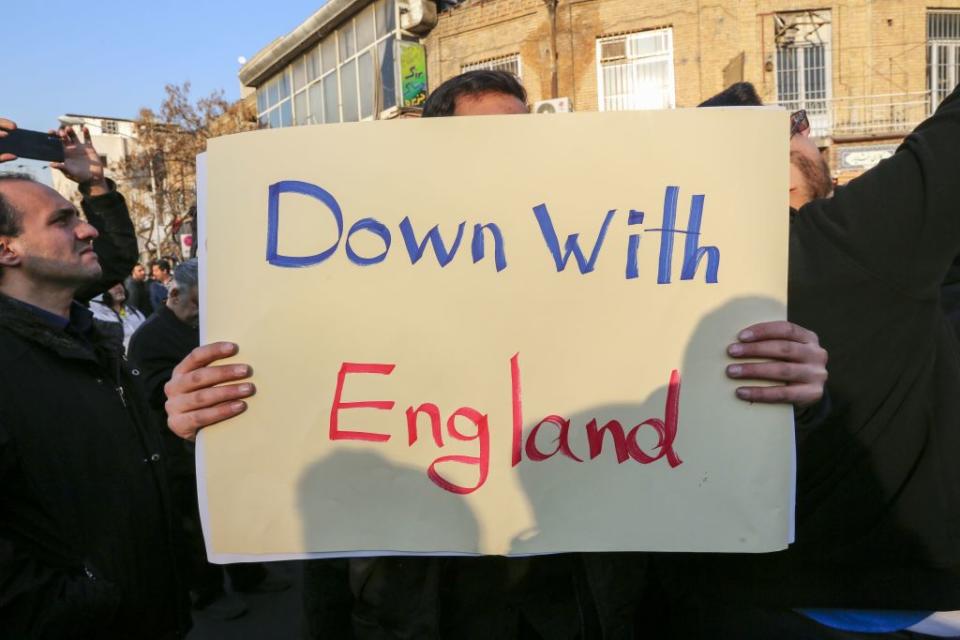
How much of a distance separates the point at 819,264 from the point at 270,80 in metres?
28.3

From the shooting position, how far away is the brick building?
15781mm

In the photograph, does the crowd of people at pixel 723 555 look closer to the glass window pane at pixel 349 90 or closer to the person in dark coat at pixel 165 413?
the person in dark coat at pixel 165 413

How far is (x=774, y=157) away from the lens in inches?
38.0

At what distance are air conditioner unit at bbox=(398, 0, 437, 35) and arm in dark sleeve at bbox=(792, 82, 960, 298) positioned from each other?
19.2 meters

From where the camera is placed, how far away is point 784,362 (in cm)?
95

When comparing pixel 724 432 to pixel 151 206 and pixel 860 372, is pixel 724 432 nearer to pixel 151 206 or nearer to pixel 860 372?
pixel 860 372

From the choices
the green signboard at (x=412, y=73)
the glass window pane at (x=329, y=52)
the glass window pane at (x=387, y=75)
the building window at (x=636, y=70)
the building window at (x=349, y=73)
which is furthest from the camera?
the glass window pane at (x=329, y=52)

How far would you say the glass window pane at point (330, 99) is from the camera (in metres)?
21.5

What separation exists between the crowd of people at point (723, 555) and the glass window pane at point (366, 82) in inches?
762

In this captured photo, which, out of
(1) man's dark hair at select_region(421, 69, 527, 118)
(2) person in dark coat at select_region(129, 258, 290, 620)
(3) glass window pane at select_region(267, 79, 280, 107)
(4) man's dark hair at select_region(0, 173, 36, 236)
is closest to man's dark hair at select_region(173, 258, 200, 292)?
(2) person in dark coat at select_region(129, 258, 290, 620)

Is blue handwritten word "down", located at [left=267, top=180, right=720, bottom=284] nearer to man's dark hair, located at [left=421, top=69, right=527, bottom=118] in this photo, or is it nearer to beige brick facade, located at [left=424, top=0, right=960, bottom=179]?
man's dark hair, located at [left=421, top=69, right=527, bottom=118]

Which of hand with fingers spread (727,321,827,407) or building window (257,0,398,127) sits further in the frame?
building window (257,0,398,127)

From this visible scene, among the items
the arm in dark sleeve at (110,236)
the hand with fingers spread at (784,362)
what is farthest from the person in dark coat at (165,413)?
the hand with fingers spread at (784,362)

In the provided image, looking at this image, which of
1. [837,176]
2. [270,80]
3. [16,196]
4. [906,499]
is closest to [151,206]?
[270,80]
